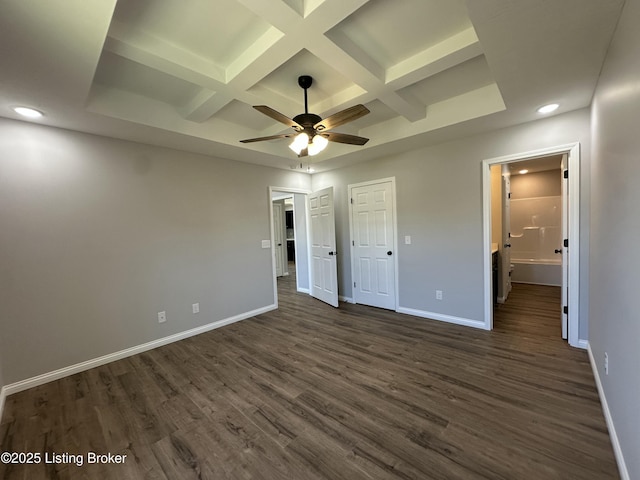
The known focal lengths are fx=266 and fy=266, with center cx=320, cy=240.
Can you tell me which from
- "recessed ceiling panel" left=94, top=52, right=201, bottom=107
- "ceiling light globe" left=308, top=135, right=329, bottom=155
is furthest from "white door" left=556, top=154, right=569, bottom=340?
"recessed ceiling panel" left=94, top=52, right=201, bottom=107

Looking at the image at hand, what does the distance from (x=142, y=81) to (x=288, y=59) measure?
1435mm

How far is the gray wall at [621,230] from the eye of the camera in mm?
1271

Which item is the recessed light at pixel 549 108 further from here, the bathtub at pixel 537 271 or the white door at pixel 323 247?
the bathtub at pixel 537 271

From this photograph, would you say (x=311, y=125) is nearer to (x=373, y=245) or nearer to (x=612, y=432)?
(x=373, y=245)

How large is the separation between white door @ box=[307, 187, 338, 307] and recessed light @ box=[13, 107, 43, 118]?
3.43 m

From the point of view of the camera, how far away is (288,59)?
2027 millimetres

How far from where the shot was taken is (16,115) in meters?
2.38

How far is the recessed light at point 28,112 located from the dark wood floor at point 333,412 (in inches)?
98.2

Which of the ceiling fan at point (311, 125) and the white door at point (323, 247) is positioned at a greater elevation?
the ceiling fan at point (311, 125)

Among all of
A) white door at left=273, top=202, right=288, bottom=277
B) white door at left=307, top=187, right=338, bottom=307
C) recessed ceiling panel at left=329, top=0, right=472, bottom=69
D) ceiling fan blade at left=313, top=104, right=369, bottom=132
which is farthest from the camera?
white door at left=273, top=202, right=288, bottom=277

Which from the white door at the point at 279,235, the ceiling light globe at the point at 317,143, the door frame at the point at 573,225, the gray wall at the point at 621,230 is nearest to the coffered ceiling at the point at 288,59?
the gray wall at the point at 621,230

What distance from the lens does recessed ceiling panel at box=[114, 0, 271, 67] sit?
1.66 m

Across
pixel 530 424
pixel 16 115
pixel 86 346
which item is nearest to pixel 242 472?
pixel 530 424

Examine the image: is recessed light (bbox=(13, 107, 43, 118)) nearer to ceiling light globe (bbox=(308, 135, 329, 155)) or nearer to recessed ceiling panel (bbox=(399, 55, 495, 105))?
ceiling light globe (bbox=(308, 135, 329, 155))
